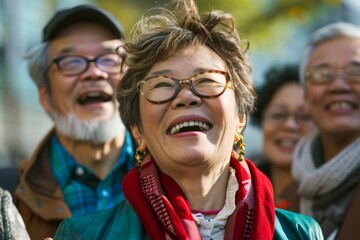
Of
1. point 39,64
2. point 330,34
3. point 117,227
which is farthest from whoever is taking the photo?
point 330,34

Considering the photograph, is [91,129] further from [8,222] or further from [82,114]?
[8,222]

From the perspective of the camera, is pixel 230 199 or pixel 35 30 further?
pixel 35 30

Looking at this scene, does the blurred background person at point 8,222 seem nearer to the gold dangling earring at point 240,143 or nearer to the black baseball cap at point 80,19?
the gold dangling earring at point 240,143

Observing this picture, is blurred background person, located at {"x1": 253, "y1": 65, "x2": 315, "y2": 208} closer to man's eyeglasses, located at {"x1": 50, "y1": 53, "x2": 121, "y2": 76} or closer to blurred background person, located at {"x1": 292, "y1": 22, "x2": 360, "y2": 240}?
blurred background person, located at {"x1": 292, "y1": 22, "x2": 360, "y2": 240}

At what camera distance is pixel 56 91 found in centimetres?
571

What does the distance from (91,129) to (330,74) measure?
4.79ft

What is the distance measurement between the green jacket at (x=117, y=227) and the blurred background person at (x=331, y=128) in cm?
137

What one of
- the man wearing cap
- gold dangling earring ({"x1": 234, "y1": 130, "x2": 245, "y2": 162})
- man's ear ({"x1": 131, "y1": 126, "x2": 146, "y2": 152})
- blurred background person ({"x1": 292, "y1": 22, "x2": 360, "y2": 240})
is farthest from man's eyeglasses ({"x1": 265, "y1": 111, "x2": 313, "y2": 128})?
man's ear ({"x1": 131, "y1": 126, "x2": 146, "y2": 152})

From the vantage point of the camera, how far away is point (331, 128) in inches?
240

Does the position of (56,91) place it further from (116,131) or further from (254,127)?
(254,127)

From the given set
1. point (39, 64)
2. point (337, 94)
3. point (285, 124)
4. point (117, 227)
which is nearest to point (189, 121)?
point (117, 227)

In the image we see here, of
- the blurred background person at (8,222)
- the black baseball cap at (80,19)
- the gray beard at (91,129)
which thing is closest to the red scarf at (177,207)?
the blurred background person at (8,222)

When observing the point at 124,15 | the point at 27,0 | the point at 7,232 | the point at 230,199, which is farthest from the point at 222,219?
the point at 27,0

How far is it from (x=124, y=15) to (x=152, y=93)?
931 centimetres
